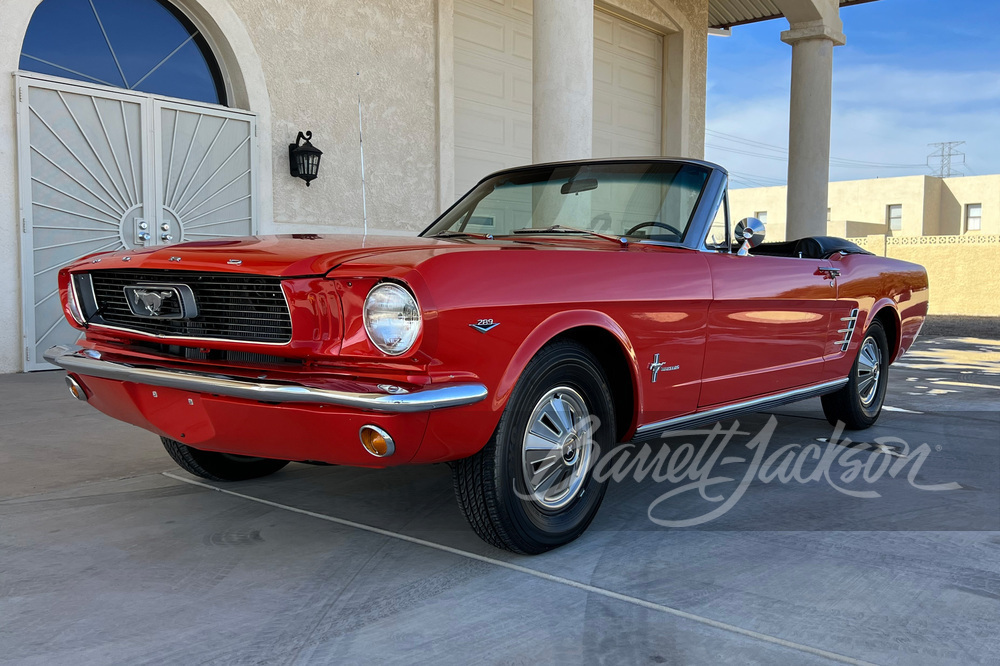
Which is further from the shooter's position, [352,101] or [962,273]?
[962,273]

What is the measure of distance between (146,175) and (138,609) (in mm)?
5635

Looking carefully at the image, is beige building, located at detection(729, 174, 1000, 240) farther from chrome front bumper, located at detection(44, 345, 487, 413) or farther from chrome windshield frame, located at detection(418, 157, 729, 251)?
chrome front bumper, located at detection(44, 345, 487, 413)

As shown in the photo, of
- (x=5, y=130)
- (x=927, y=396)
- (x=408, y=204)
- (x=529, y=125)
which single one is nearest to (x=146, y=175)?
(x=5, y=130)

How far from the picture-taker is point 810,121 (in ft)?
39.9

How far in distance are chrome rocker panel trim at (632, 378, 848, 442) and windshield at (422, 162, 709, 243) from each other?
2.35 ft

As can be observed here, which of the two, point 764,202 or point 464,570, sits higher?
point 764,202

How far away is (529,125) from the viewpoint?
10.5 meters

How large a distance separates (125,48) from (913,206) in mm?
39404

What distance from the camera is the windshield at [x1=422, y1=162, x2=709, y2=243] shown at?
3459mm

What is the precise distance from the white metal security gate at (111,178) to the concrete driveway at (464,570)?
3.01 m

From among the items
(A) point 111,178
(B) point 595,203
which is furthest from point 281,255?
(A) point 111,178

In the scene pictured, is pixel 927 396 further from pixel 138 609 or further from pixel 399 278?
pixel 138 609

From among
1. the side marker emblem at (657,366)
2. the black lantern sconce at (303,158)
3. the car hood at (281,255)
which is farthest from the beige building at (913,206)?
the car hood at (281,255)

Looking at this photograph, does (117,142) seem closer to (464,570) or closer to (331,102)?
(331,102)
